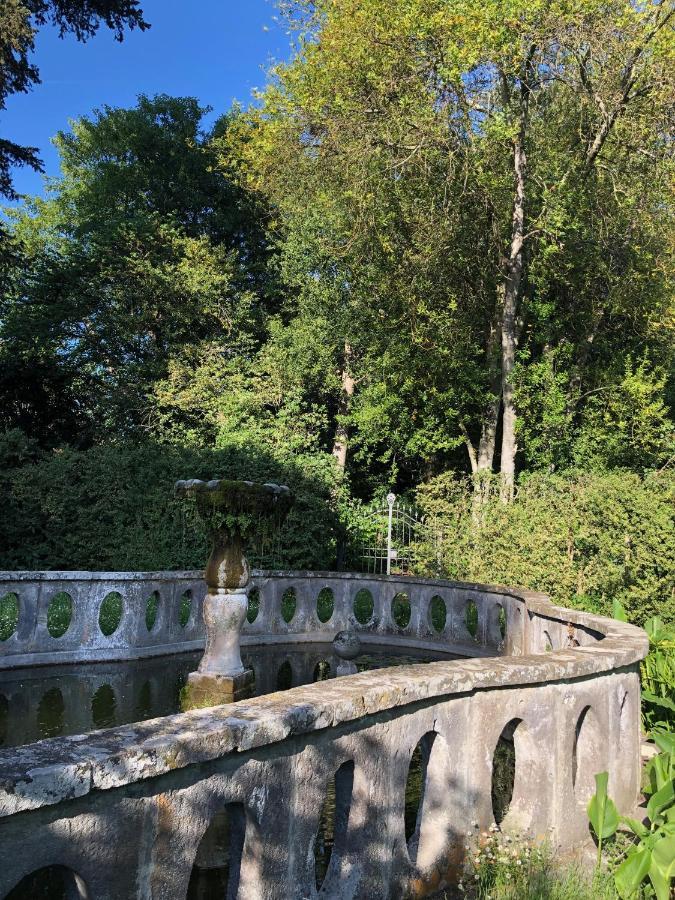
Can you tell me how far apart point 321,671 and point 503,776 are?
3.26 meters

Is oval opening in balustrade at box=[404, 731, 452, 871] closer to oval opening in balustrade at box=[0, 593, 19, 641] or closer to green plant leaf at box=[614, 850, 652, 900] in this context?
green plant leaf at box=[614, 850, 652, 900]

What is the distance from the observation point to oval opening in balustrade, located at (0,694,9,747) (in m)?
5.36

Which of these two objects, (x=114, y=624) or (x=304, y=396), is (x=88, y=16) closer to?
(x=304, y=396)

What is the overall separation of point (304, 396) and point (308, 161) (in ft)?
20.2

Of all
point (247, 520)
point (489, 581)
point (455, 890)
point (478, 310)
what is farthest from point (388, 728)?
point (478, 310)

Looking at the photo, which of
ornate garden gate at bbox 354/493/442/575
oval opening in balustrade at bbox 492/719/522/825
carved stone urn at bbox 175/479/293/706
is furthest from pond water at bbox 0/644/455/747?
ornate garden gate at bbox 354/493/442/575

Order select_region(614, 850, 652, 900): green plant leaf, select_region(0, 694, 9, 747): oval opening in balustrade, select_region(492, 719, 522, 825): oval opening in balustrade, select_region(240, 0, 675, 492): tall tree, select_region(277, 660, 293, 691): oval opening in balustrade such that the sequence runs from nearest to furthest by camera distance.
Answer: select_region(614, 850, 652, 900): green plant leaf, select_region(492, 719, 522, 825): oval opening in balustrade, select_region(0, 694, 9, 747): oval opening in balustrade, select_region(277, 660, 293, 691): oval opening in balustrade, select_region(240, 0, 675, 492): tall tree

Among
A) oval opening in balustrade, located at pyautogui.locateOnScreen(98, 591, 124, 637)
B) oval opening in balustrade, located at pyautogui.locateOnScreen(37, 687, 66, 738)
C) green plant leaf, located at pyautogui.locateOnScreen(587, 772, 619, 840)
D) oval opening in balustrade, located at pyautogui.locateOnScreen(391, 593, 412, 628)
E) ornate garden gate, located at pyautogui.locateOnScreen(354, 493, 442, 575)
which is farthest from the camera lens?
ornate garden gate, located at pyautogui.locateOnScreen(354, 493, 442, 575)

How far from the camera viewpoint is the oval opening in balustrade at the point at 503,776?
14.8 ft

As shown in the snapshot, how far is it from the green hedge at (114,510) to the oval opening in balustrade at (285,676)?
18.0 feet

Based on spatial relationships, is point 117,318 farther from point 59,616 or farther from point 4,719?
point 4,719

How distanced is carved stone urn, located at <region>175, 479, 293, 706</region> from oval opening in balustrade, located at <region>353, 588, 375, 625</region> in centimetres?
364

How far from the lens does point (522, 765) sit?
3670mm

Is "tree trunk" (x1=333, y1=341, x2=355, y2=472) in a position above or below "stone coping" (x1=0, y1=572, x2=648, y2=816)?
above
